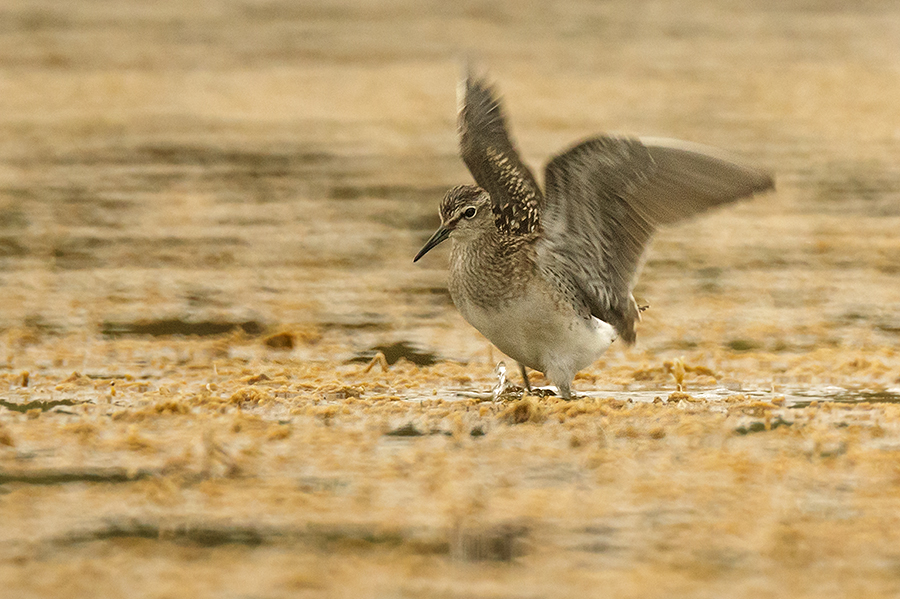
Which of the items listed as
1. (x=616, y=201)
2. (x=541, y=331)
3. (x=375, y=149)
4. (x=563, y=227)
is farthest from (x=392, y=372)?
(x=375, y=149)

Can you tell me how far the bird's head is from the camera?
7.64 m

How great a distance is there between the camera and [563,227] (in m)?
7.48

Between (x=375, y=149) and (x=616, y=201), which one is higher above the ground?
(x=375, y=149)

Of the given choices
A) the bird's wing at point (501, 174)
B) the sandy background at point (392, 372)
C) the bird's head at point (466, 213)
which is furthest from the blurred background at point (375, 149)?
the bird's wing at point (501, 174)

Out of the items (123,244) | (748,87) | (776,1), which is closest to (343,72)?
(748,87)

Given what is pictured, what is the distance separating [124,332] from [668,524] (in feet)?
15.4

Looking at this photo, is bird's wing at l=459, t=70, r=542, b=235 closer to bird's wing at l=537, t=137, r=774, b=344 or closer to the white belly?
bird's wing at l=537, t=137, r=774, b=344

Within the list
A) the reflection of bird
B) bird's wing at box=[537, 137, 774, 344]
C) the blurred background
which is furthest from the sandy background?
bird's wing at box=[537, 137, 774, 344]

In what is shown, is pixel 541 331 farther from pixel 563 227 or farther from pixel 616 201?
pixel 616 201

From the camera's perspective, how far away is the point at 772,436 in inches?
271

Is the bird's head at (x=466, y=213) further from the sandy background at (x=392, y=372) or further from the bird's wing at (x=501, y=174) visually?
the sandy background at (x=392, y=372)

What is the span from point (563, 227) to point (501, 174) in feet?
1.34

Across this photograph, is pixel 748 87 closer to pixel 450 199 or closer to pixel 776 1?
pixel 776 1

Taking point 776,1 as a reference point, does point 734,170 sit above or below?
below
